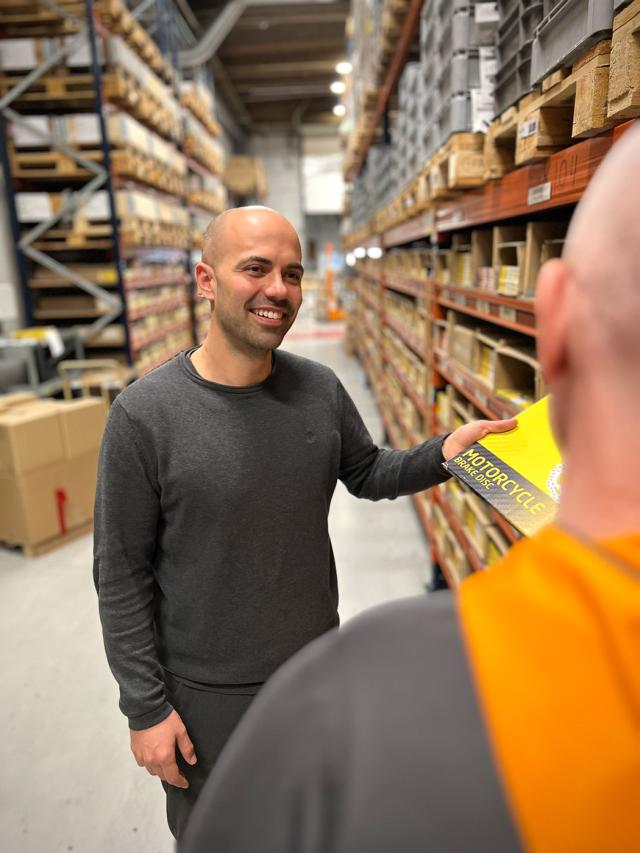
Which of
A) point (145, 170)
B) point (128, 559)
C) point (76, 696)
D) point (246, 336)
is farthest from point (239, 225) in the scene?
point (145, 170)

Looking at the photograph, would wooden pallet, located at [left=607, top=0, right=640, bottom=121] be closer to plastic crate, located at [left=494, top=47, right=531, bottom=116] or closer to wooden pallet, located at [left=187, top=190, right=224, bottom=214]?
plastic crate, located at [left=494, top=47, right=531, bottom=116]

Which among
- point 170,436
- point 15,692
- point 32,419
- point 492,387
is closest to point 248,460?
point 170,436

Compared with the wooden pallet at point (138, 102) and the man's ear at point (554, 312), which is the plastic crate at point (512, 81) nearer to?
the man's ear at point (554, 312)

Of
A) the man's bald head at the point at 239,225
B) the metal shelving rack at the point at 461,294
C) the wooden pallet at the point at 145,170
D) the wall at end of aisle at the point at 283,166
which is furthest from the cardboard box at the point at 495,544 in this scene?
the wall at end of aisle at the point at 283,166

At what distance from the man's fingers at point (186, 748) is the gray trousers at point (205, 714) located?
5 cm

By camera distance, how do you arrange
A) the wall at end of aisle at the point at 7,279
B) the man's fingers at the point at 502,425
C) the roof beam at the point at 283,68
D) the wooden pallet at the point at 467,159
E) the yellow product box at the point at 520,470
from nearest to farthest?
the yellow product box at the point at 520,470, the man's fingers at the point at 502,425, the wooden pallet at the point at 467,159, the wall at end of aisle at the point at 7,279, the roof beam at the point at 283,68

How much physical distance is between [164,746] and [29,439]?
10.8ft

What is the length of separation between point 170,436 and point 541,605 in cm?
117

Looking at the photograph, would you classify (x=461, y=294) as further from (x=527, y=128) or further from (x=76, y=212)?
(x=76, y=212)

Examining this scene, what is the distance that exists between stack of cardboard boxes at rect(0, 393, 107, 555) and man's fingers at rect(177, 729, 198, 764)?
3.20 metres

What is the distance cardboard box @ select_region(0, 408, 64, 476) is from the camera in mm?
4152

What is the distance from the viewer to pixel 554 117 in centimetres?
174

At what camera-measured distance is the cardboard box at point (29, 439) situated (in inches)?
163

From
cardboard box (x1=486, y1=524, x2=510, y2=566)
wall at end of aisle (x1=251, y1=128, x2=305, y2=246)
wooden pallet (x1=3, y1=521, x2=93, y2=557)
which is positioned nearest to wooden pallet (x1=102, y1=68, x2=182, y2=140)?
wooden pallet (x1=3, y1=521, x2=93, y2=557)
